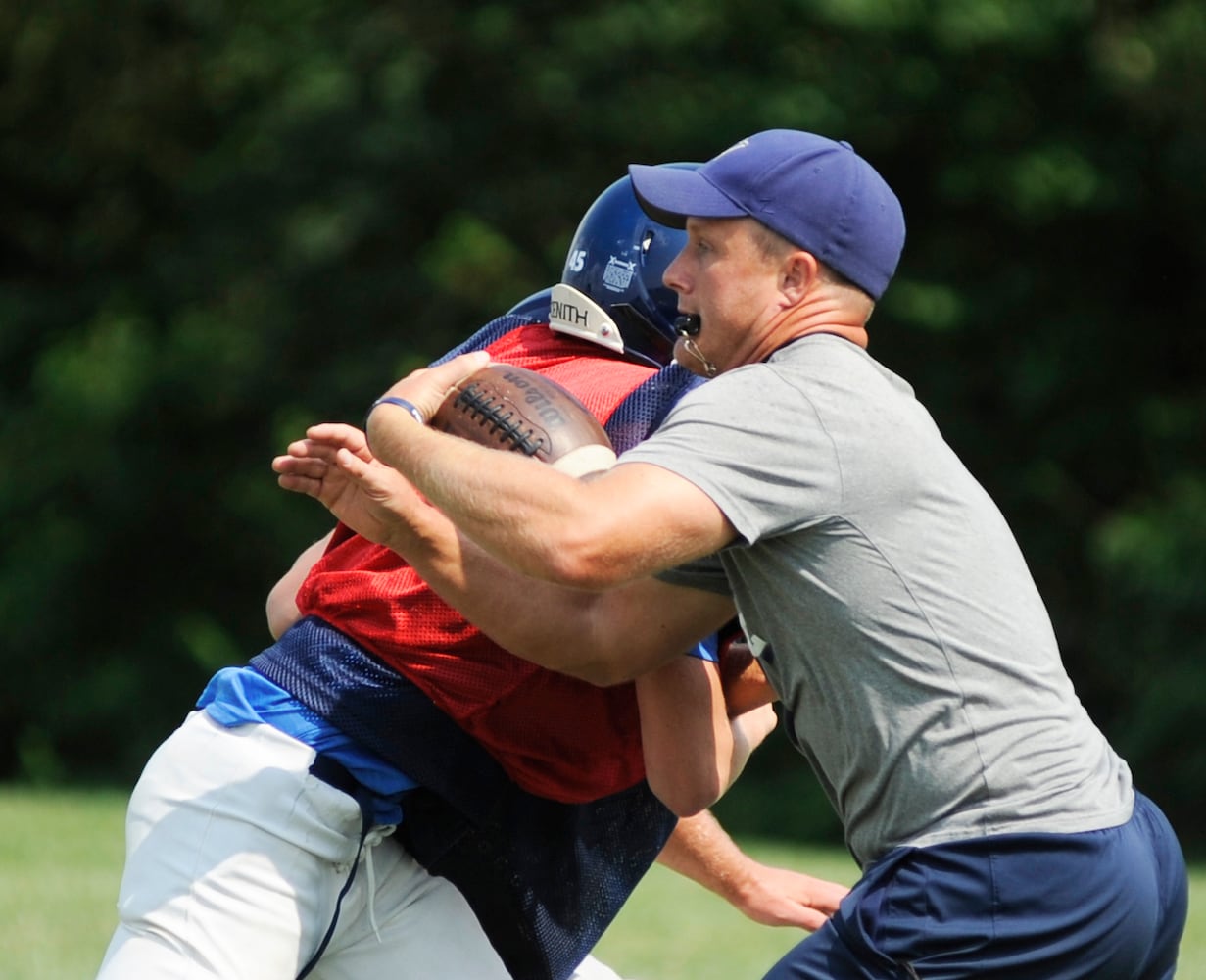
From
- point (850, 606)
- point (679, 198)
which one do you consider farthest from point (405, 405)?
point (850, 606)

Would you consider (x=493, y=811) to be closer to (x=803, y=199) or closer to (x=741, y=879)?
(x=741, y=879)

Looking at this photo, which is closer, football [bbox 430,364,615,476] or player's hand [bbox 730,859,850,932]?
football [bbox 430,364,615,476]

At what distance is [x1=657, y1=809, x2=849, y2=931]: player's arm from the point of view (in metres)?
3.88

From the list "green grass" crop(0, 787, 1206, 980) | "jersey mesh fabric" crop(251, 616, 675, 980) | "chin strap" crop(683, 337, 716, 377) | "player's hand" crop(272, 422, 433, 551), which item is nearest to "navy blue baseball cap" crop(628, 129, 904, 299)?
"chin strap" crop(683, 337, 716, 377)

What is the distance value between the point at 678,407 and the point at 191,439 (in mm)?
15657

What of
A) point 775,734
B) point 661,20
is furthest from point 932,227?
point 775,734

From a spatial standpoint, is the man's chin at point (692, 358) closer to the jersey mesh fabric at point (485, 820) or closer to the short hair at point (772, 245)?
the short hair at point (772, 245)

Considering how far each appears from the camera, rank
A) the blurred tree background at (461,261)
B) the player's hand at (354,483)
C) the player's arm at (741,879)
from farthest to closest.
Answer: the blurred tree background at (461,261) < the player's arm at (741,879) < the player's hand at (354,483)

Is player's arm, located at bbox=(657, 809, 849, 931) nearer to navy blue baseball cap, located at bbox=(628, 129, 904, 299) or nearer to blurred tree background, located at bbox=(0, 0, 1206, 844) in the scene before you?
navy blue baseball cap, located at bbox=(628, 129, 904, 299)

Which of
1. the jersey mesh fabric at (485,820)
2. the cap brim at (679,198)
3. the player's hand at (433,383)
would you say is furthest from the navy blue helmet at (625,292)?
the jersey mesh fabric at (485,820)

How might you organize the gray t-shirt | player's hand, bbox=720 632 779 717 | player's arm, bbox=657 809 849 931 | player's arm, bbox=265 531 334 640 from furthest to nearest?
player's arm, bbox=657 809 849 931, player's arm, bbox=265 531 334 640, player's hand, bbox=720 632 779 717, the gray t-shirt

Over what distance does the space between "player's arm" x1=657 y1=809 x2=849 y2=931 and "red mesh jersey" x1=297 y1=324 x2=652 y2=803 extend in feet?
1.71

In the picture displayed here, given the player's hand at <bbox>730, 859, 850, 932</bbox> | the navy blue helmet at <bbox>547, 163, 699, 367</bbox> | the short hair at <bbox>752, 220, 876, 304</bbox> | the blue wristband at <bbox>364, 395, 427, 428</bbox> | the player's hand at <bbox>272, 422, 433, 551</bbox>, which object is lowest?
the player's hand at <bbox>730, 859, 850, 932</bbox>

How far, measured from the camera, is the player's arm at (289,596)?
3520 millimetres
